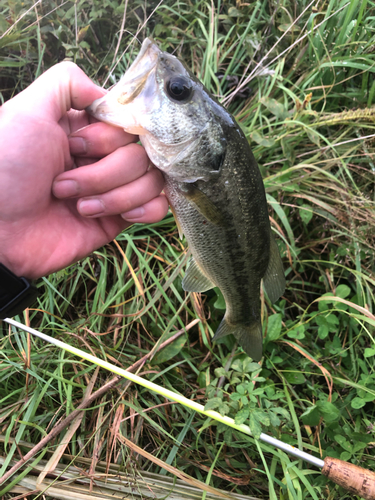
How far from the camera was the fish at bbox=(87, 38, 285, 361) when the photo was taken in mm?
1234

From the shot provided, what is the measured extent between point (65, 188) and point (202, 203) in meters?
0.60

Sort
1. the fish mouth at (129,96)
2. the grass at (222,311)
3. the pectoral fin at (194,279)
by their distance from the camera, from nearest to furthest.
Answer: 1. the fish mouth at (129,96)
2. the pectoral fin at (194,279)
3. the grass at (222,311)

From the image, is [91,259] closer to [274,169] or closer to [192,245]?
[192,245]

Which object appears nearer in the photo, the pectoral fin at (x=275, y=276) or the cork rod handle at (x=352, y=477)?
the cork rod handle at (x=352, y=477)

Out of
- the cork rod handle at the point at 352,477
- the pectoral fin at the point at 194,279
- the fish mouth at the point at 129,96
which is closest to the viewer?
the fish mouth at the point at 129,96

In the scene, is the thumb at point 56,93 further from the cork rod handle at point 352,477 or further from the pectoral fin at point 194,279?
the cork rod handle at point 352,477

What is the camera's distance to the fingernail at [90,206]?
1.33 m

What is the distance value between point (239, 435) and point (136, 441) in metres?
0.64

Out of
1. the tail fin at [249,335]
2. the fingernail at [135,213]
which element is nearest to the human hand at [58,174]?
the fingernail at [135,213]

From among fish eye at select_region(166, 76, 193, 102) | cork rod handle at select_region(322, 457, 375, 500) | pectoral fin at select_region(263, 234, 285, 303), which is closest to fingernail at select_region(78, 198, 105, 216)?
fish eye at select_region(166, 76, 193, 102)

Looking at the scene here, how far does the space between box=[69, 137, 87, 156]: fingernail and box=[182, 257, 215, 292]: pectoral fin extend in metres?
0.79

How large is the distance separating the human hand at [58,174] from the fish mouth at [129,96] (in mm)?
94

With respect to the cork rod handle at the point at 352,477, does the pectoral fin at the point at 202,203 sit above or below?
above

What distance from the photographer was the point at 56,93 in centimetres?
125
